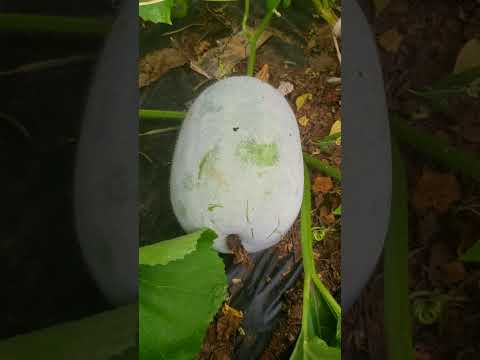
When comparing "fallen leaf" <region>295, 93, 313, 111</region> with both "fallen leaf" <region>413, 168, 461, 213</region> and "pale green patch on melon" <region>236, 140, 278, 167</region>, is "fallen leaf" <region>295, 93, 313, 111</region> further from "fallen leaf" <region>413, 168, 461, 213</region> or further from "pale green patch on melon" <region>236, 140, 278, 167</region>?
"fallen leaf" <region>413, 168, 461, 213</region>

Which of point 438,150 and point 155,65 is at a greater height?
point 155,65

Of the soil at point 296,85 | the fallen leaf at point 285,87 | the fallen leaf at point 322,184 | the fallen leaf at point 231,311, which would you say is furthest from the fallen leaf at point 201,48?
the fallen leaf at point 231,311

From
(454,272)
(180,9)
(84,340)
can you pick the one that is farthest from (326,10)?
(84,340)

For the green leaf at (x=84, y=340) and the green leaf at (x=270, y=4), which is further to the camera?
the green leaf at (x=270, y=4)

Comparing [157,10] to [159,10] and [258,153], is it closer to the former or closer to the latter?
[159,10]

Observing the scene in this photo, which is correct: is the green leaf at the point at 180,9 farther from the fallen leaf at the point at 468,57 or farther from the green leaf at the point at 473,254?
the green leaf at the point at 473,254

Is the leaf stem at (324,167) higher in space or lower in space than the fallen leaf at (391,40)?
lower

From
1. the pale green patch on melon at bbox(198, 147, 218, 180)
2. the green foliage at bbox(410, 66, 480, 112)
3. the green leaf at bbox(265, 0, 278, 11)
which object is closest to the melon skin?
the pale green patch on melon at bbox(198, 147, 218, 180)
